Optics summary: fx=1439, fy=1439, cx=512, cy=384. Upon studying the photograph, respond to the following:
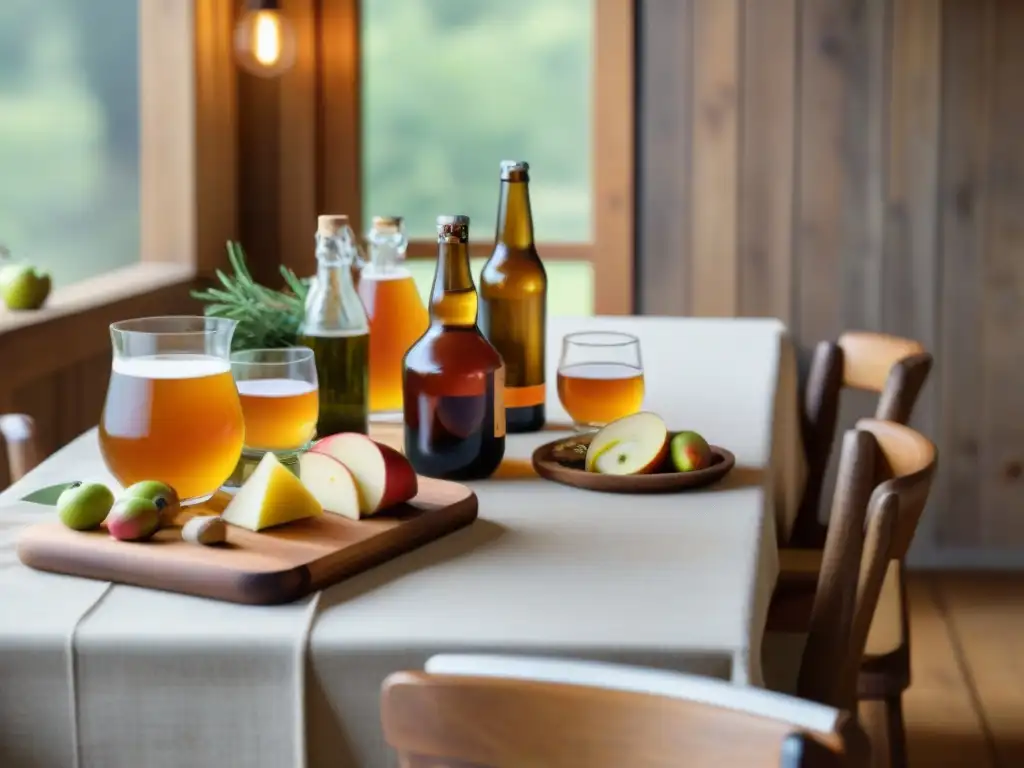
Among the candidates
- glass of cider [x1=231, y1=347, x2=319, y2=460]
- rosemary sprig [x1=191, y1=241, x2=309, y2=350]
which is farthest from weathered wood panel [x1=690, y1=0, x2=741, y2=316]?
glass of cider [x1=231, y1=347, x2=319, y2=460]

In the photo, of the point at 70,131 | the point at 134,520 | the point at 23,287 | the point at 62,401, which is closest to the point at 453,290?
the point at 134,520

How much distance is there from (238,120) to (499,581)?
8.58 ft

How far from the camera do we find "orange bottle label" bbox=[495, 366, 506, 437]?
1.39 meters

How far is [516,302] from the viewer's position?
1.62 m

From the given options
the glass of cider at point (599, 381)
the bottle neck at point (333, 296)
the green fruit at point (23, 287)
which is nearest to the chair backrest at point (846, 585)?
the glass of cider at point (599, 381)

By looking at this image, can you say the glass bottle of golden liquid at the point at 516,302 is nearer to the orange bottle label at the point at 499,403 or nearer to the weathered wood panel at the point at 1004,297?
the orange bottle label at the point at 499,403

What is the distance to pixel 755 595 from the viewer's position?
1.08 metres

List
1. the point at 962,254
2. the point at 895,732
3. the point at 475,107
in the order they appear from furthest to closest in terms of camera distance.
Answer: the point at 475,107, the point at 962,254, the point at 895,732

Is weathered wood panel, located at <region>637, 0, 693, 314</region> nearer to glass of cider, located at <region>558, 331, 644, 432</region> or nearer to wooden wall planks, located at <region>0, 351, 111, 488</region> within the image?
wooden wall planks, located at <region>0, 351, 111, 488</region>

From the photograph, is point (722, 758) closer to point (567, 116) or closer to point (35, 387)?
point (35, 387)

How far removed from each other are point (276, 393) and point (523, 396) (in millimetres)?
381

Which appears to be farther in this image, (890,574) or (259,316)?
(890,574)

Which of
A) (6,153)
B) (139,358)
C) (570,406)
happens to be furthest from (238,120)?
(139,358)

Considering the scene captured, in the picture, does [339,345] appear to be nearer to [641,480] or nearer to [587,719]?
[641,480]
